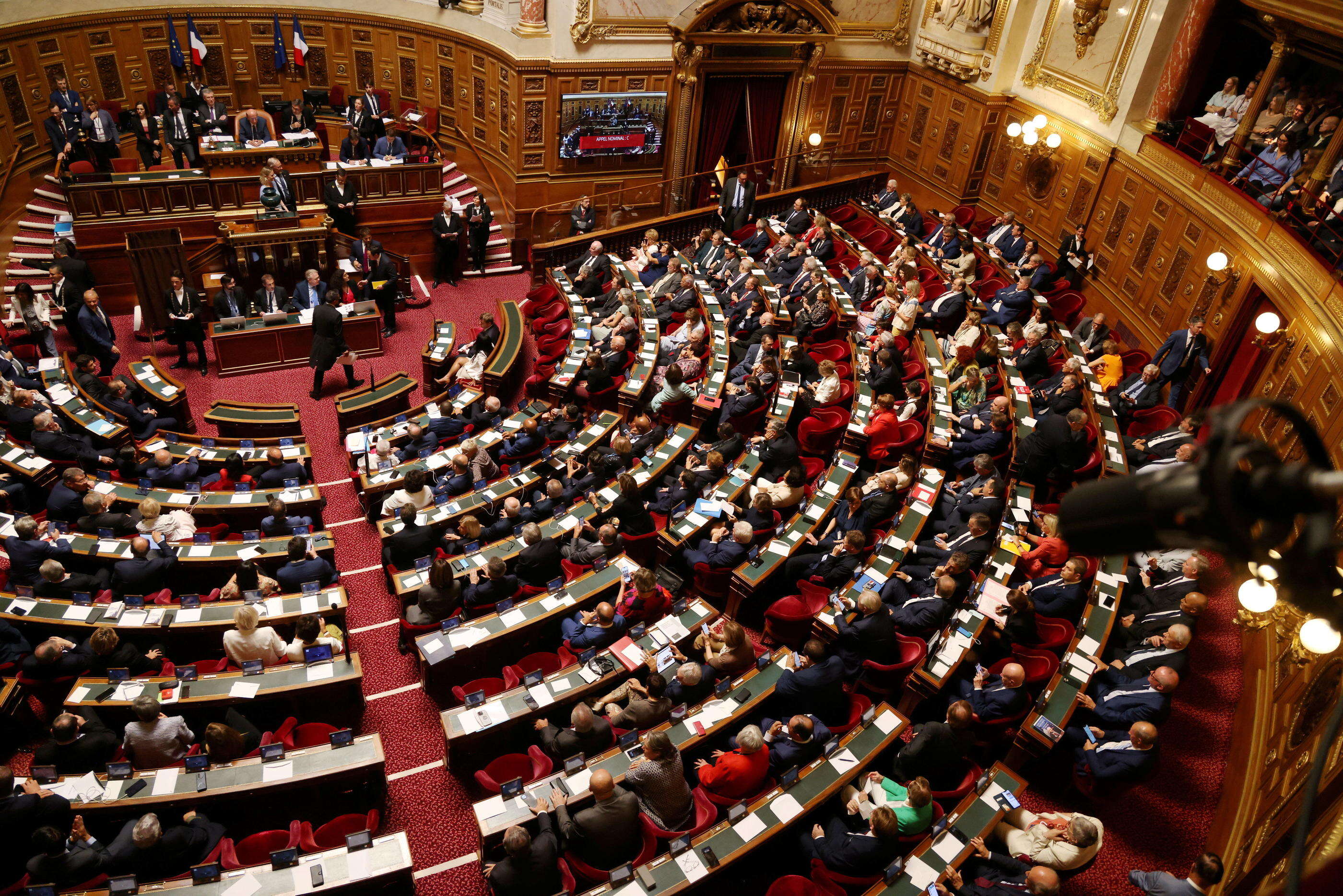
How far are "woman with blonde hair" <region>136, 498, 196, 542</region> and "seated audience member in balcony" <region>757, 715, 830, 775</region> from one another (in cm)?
588

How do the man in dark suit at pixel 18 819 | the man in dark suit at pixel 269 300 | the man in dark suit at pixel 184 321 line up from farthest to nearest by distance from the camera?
the man in dark suit at pixel 269 300 → the man in dark suit at pixel 184 321 → the man in dark suit at pixel 18 819

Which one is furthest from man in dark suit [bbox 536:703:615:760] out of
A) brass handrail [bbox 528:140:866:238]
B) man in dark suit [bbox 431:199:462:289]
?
brass handrail [bbox 528:140:866:238]

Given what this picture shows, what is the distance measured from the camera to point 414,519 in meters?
8.48

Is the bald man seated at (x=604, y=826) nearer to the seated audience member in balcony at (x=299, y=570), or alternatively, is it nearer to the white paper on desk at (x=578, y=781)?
the white paper on desk at (x=578, y=781)

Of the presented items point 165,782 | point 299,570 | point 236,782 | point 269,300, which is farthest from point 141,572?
point 269,300

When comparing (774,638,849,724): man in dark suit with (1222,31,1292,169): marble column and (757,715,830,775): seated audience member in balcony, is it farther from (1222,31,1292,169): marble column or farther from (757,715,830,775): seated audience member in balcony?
(1222,31,1292,169): marble column

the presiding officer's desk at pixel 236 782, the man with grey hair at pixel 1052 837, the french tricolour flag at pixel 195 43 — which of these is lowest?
the presiding officer's desk at pixel 236 782

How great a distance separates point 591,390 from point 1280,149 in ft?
29.2

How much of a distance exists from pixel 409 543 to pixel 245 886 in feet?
11.3

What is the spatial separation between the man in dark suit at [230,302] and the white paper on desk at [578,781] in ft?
31.5

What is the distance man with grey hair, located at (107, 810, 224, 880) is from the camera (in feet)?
17.3

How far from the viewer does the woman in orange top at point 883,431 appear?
31.7ft

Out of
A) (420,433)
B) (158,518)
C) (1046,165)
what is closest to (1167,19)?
(1046,165)

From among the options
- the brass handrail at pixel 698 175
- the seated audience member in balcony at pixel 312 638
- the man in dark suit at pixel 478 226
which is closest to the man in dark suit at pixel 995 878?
the seated audience member in balcony at pixel 312 638
